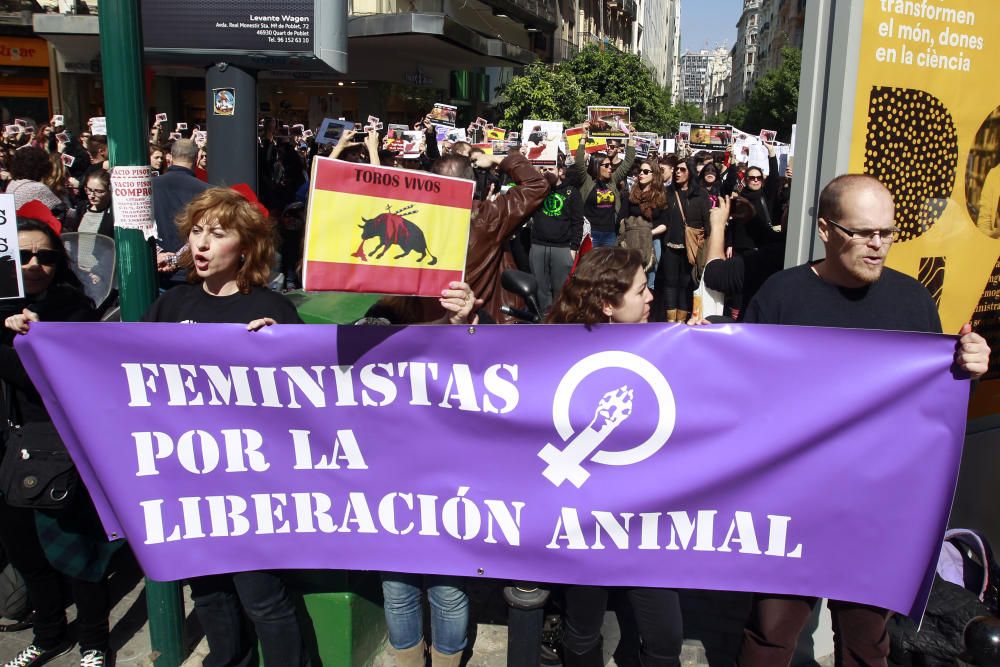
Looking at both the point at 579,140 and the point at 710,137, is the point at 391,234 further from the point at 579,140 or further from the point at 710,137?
the point at 710,137

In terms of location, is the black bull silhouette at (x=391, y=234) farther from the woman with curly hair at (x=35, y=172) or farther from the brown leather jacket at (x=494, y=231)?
the woman with curly hair at (x=35, y=172)

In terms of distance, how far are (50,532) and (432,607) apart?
1.49 metres

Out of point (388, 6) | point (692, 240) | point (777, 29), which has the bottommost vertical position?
point (692, 240)

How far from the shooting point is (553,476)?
2.75m

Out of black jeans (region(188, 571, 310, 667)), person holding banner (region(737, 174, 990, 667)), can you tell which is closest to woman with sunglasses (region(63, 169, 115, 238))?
black jeans (region(188, 571, 310, 667))

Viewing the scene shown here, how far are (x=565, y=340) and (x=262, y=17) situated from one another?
5601mm

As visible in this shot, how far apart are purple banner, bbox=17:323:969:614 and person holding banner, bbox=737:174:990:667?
0.11m

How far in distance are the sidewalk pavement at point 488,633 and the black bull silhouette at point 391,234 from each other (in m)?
1.91

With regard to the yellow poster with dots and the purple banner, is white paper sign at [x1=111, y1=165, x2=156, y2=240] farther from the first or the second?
the yellow poster with dots

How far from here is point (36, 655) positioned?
3424 mm

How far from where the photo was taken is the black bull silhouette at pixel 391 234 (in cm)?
232

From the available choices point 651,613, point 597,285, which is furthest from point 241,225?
point 651,613

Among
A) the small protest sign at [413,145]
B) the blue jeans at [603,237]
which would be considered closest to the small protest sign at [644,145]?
the small protest sign at [413,145]

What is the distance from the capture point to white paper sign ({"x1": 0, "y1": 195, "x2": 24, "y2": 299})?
9.47ft
